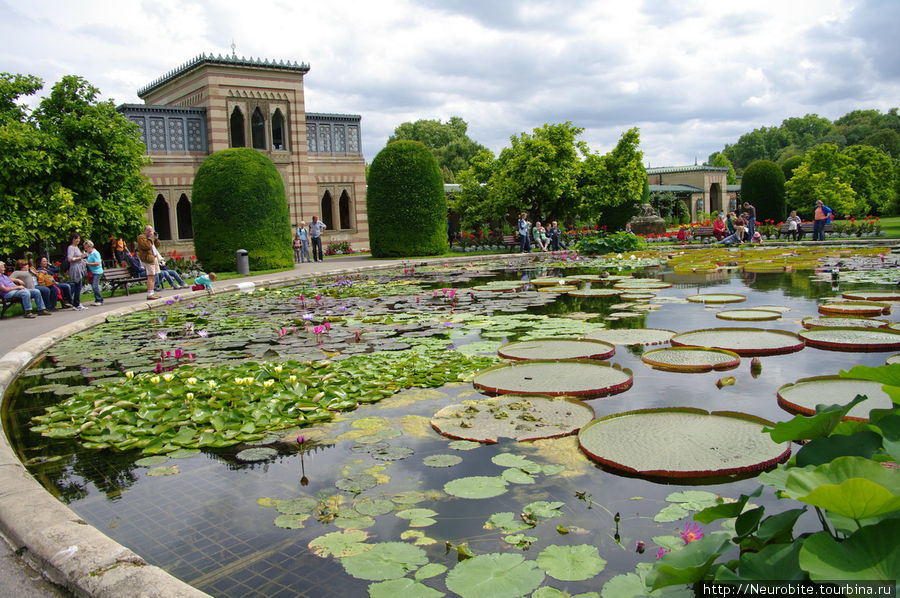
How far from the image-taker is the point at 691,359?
5391mm

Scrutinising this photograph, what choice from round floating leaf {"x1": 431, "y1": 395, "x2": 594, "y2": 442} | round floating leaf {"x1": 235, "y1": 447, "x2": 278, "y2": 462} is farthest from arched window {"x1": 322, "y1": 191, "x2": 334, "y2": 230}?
round floating leaf {"x1": 235, "y1": 447, "x2": 278, "y2": 462}

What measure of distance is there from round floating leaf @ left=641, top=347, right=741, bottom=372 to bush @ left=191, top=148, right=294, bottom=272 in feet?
52.2

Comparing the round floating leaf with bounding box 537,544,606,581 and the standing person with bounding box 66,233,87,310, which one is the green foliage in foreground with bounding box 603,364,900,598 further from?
the standing person with bounding box 66,233,87,310

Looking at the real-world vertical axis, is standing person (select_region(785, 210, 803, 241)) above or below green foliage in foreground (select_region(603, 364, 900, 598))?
above

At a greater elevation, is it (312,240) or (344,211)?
(344,211)

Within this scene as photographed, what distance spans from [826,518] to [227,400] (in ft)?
13.3

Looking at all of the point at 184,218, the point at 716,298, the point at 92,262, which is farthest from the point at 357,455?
the point at 184,218

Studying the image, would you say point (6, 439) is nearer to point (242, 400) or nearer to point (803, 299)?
point (242, 400)

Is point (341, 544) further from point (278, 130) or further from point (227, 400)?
point (278, 130)

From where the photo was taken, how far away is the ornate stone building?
28.0 meters

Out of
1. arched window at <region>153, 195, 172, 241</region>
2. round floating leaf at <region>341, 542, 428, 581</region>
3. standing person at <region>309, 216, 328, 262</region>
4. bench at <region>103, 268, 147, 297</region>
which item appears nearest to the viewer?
round floating leaf at <region>341, 542, 428, 581</region>

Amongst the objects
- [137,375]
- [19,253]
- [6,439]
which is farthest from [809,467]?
[19,253]

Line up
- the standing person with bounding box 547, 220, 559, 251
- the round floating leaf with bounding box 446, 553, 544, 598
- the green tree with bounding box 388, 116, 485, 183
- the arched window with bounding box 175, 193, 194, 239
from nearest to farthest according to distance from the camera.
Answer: the round floating leaf with bounding box 446, 553, 544, 598 → the standing person with bounding box 547, 220, 559, 251 → the arched window with bounding box 175, 193, 194, 239 → the green tree with bounding box 388, 116, 485, 183

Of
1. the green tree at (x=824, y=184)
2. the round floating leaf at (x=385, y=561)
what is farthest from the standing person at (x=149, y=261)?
the green tree at (x=824, y=184)
